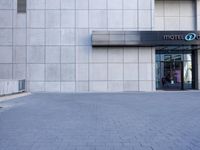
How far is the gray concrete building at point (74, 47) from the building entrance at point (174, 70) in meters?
3.05

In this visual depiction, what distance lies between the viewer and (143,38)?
26422 millimetres

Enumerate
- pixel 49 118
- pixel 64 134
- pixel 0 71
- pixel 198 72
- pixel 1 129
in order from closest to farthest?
pixel 64 134
pixel 1 129
pixel 49 118
pixel 0 71
pixel 198 72

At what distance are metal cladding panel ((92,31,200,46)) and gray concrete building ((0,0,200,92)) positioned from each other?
1.55 feet

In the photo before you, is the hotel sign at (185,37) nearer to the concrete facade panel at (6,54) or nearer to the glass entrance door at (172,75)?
the glass entrance door at (172,75)

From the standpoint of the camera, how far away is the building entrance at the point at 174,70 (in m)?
30.3

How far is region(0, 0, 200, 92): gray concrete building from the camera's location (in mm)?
27062

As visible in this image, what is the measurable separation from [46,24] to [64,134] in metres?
20.6

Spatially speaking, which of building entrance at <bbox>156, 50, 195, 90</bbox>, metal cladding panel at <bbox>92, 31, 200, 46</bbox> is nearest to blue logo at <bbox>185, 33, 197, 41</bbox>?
metal cladding panel at <bbox>92, 31, 200, 46</bbox>

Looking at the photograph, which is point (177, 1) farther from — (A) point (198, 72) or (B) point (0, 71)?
(B) point (0, 71)

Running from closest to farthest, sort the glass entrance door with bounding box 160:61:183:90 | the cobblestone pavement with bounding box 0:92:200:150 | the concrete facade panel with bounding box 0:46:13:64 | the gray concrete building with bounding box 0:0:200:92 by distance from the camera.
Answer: the cobblestone pavement with bounding box 0:92:200:150
the concrete facade panel with bounding box 0:46:13:64
the gray concrete building with bounding box 0:0:200:92
the glass entrance door with bounding box 160:61:183:90

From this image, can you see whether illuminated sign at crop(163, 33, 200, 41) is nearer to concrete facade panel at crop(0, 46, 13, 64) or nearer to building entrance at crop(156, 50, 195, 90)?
building entrance at crop(156, 50, 195, 90)

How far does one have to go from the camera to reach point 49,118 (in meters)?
11.0

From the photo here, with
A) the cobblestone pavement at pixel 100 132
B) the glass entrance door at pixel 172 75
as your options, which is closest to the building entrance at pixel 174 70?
the glass entrance door at pixel 172 75

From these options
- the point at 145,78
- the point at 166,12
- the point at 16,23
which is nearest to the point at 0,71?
the point at 16,23
